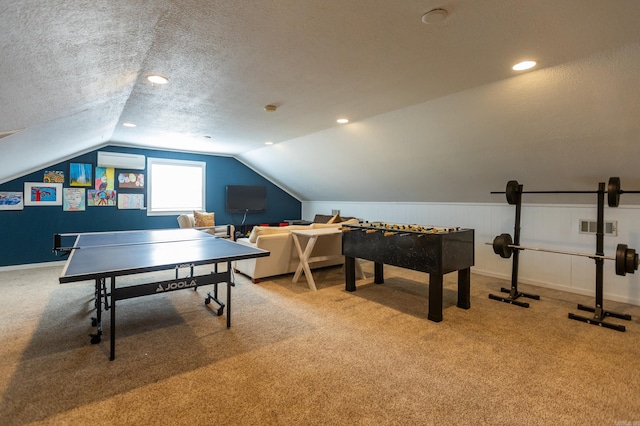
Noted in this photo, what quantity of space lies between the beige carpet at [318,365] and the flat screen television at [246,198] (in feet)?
12.9

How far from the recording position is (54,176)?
5.39 m

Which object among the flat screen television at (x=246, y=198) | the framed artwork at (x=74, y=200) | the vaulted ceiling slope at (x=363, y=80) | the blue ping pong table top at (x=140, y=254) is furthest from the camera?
the flat screen television at (x=246, y=198)

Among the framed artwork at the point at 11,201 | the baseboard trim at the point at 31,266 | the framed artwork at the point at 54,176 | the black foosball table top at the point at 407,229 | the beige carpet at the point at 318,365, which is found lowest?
the beige carpet at the point at 318,365

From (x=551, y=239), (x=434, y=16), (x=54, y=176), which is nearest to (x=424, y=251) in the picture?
(x=434, y=16)

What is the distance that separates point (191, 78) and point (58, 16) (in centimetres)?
158

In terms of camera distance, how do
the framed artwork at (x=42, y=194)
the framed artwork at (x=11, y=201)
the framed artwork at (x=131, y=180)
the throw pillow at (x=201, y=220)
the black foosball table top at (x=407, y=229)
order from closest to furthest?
the black foosball table top at (x=407, y=229) → the framed artwork at (x=11, y=201) → the framed artwork at (x=42, y=194) → the framed artwork at (x=131, y=180) → the throw pillow at (x=201, y=220)

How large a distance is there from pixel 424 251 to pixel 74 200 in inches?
237

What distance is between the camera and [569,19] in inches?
71.3

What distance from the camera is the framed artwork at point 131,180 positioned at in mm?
6051

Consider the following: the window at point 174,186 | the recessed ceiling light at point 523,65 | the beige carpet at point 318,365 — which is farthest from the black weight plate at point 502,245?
the window at point 174,186

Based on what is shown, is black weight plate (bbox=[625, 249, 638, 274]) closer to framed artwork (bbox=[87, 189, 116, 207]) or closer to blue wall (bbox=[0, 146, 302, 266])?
blue wall (bbox=[0, 146, 302, 266])

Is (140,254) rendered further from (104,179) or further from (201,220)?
(104,179)

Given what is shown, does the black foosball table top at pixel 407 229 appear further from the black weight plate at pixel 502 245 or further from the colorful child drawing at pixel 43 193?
the colorful child drawing at pixel 43 193

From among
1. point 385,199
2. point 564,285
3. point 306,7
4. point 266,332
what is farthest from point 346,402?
point 385,199
